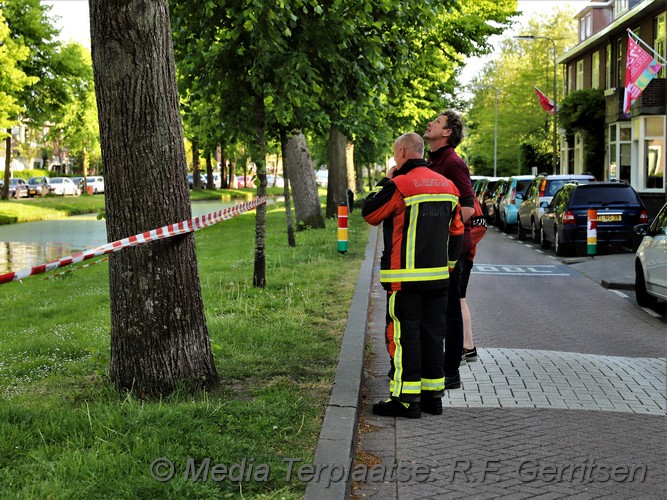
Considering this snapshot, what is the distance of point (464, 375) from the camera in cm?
743

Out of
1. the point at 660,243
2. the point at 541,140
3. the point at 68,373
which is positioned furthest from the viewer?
the point at 541,140

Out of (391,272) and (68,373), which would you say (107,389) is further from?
(391,272)

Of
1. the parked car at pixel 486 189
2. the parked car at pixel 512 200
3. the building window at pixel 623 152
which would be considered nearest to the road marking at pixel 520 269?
the parked car at pixel 512 200

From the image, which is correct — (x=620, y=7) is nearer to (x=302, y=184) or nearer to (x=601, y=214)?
(x=302, y=184)

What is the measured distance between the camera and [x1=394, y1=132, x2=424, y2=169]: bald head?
613 cm

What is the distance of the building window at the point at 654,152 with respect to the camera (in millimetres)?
32188

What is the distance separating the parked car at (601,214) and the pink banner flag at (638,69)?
21.2 feet

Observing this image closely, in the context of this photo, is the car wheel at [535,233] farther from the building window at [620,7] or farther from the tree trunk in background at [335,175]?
the building window at [620,7]

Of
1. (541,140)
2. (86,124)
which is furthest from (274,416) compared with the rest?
(86,124)

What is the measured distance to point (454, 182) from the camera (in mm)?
6953

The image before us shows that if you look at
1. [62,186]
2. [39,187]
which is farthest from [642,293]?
[62,186]

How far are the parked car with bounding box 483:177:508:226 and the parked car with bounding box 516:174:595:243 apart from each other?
4.86 m

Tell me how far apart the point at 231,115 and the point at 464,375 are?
20.1 ft

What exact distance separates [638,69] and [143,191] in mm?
21677
